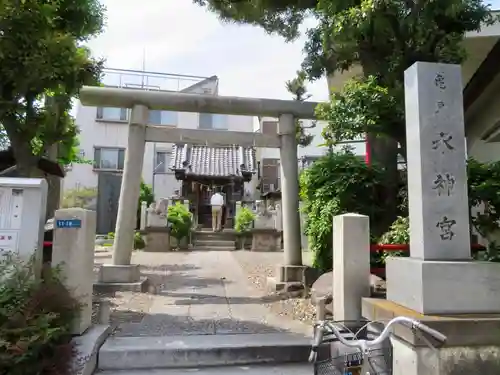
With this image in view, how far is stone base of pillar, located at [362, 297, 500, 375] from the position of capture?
3.27 meters

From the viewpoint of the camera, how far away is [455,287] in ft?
11.5

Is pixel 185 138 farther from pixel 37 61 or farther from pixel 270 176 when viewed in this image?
pixel 270 176

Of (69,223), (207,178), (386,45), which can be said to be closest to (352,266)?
(69,223)

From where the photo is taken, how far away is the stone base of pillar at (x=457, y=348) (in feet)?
10.7

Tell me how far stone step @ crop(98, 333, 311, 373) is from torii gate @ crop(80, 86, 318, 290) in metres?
3.51

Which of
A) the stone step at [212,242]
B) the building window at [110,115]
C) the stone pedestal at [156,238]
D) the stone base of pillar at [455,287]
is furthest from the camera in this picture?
the building window at [110,115]

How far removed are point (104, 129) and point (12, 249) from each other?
25.2 metres

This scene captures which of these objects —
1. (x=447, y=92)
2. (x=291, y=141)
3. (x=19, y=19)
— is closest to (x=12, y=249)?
(x=19, y=19)

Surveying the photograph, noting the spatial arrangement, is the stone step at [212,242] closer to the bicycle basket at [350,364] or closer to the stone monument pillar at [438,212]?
the stone monument pillar at [438,212]

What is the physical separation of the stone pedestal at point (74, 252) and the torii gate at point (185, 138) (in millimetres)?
3552

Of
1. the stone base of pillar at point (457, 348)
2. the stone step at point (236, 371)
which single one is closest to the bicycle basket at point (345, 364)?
the stone base of pillar at point (457, 348)

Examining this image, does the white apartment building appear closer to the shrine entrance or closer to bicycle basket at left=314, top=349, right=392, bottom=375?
the shrine entrance

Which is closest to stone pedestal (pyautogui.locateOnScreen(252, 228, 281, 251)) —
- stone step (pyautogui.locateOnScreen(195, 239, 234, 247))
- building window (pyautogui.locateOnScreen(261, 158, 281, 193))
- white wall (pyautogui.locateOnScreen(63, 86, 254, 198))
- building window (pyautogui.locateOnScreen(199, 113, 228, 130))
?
stone step (pyautogui.locateOnScreen(195, 239, 234, 247))

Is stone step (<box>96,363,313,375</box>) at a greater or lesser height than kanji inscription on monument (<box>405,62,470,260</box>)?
lesser
